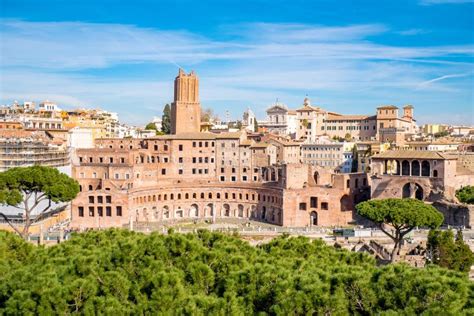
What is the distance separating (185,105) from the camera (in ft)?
266

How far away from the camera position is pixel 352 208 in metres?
63.2

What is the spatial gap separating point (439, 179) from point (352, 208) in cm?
968

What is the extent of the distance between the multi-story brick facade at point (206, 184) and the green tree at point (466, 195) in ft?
37.2

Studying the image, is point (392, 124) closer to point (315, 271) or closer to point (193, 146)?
point (193, 146)

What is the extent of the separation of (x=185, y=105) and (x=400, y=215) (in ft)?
148

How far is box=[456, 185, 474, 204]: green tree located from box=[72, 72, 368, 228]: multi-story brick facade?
11.3 meters

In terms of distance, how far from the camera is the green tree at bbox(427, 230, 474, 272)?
3625 centimetres

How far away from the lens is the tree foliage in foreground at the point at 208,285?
738 inches

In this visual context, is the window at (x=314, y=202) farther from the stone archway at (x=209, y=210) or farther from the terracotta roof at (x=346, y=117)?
the terracotta roof at (x=346, y=117)

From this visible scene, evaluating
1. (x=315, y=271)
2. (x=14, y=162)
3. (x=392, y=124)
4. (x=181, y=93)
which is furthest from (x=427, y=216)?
(x=392, y=124)

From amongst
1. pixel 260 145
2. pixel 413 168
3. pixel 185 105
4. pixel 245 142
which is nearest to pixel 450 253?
pixel 413 168

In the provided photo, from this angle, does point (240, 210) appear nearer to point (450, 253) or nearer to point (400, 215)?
point (400, 215)

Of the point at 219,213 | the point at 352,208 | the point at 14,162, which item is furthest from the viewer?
the point at 219,213

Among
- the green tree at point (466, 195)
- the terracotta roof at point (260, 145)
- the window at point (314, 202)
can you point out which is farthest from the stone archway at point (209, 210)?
the green tree at point (466, 195)
